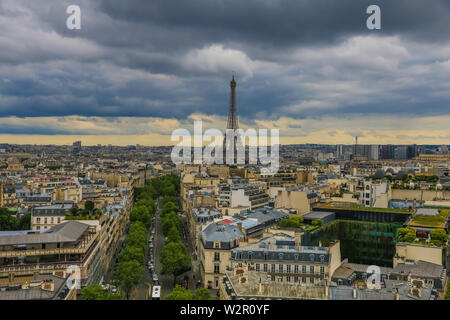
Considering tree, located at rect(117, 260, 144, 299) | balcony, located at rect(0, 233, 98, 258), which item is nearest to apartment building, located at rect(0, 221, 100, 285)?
balcony, located at rect(0, 233, 98, 258)

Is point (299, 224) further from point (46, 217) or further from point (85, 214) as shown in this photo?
point (46, 217)

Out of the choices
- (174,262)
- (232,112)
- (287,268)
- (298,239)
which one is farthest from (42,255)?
(232,112)

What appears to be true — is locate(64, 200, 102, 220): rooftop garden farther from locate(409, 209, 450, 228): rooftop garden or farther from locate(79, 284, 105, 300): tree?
locate(409, 209, 450, 228): rooftop garden

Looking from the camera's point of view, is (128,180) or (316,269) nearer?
(316,269)

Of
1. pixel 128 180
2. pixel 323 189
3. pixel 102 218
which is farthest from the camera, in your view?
pixel 128 180
